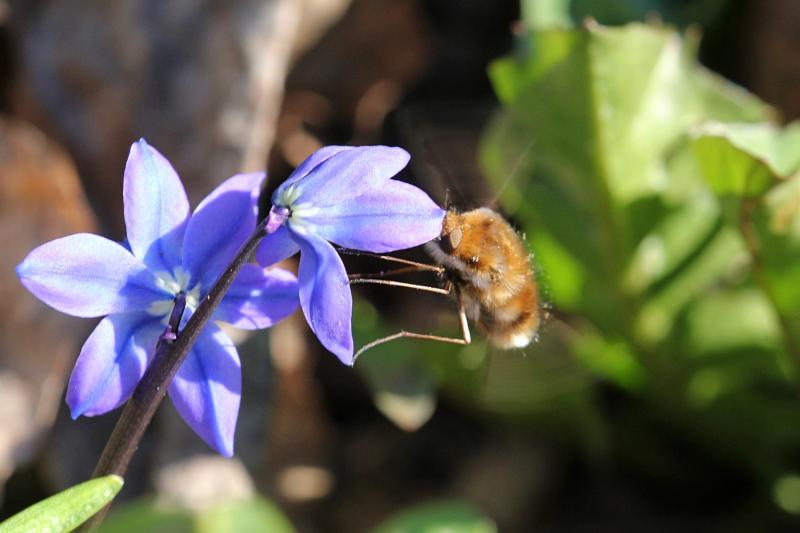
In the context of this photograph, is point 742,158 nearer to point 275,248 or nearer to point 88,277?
point 275,248

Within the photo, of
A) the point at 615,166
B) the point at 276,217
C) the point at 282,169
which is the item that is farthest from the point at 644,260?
the point at 276,217

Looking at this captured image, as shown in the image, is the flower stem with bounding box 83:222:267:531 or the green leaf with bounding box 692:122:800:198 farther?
the green leaf with bounding box 692:122:800:198

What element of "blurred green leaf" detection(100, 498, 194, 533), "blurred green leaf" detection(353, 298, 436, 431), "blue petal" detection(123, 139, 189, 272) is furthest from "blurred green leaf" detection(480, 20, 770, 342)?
"blue petal" detection(123, 139, 189, 272)

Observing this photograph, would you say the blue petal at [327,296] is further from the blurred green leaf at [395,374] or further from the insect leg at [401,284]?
the blurred green leaf at [395,374]

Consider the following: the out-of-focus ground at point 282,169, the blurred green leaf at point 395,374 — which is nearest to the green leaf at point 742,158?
the out-of-focus ground at point 282,169

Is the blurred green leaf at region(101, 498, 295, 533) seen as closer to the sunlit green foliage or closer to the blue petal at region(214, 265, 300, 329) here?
the sunlit green foliage

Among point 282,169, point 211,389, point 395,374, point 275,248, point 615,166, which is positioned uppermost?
point 275,248
